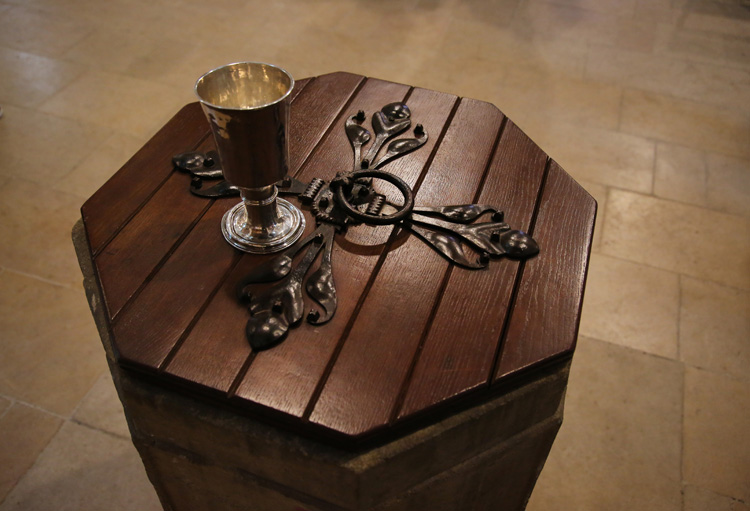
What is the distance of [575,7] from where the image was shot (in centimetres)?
404

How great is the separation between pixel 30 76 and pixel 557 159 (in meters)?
2.65

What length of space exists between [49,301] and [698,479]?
2187mm

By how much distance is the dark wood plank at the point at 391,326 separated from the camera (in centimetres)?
107

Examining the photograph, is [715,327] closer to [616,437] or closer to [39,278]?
[616,437]

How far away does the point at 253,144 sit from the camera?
44.5 inches

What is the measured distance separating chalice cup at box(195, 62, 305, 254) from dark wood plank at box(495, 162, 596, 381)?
50 centimetres

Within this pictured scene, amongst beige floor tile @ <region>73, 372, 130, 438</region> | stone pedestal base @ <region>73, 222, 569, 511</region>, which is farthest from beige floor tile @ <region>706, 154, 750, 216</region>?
beige floor tile @ <region>73, 372, 130, 438</region>

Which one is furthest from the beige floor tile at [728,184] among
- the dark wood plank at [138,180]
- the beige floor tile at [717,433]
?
the dark wood plank at [138,180]

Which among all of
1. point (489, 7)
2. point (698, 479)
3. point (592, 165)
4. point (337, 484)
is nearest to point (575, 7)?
point (489, 7)

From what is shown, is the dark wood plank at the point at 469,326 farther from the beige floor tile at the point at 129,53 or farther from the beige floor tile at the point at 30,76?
the beige floor tile at the point at 30,76

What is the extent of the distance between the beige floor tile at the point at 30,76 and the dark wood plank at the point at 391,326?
8.01ft

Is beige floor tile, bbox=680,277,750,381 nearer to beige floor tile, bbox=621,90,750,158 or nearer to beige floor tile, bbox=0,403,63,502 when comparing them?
beige floor tile, bbox=621,90,750,158

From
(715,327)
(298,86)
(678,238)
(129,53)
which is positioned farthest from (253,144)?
(129,53)

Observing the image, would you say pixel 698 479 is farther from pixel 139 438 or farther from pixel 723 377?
pixel 139 438
